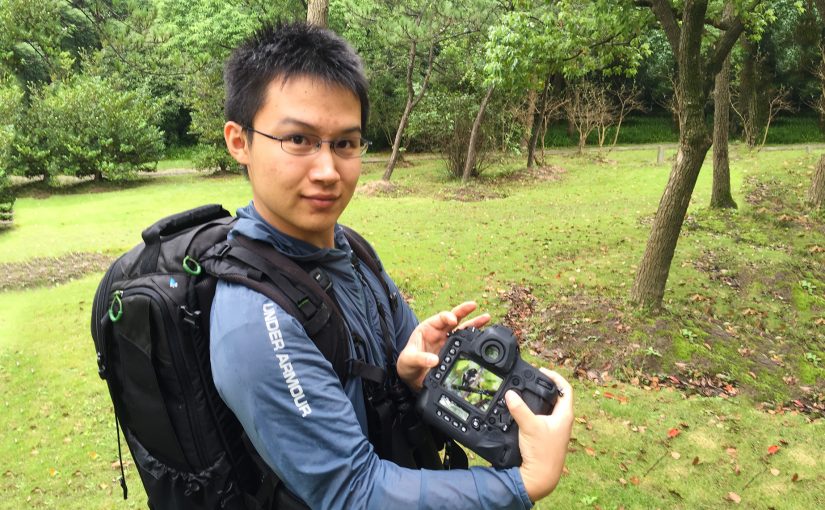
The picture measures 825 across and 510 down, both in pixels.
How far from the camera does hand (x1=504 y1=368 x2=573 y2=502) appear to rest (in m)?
1.17

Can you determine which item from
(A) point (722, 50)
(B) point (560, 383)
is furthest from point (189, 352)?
(A) point (722, 50)

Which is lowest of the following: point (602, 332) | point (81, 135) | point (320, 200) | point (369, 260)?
point (602, 332)

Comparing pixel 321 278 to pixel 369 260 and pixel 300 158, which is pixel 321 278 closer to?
pixel 300 158

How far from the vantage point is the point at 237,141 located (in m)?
1.48

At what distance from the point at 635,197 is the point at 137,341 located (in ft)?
43.7

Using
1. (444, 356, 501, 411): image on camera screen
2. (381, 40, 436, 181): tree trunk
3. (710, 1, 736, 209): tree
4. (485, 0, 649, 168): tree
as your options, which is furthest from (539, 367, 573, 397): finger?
(381, 40, 436, 181): tree trunk

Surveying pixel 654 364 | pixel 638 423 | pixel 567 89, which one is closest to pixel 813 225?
pixel 654 364

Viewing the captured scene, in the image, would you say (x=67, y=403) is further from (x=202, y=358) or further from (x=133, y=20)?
(x=133, y=20)

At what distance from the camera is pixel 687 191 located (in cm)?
554

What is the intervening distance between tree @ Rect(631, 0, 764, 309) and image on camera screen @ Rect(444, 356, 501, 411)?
15.4ft

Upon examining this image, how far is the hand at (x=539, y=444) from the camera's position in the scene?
117cm

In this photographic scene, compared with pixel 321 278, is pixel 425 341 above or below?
below

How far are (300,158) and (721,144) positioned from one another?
1092cm

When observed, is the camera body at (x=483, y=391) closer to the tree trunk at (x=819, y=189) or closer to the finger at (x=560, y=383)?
the finger at (x=560, y=383)
